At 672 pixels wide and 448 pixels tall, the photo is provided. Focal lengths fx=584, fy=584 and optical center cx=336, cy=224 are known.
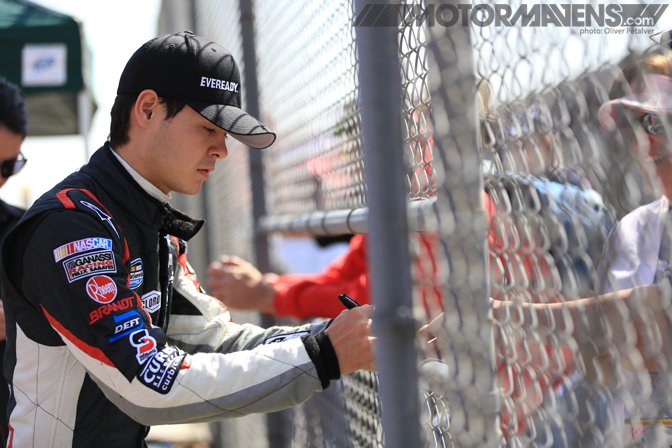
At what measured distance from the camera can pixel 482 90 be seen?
125 centimetres

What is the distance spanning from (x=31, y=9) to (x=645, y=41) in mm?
4443

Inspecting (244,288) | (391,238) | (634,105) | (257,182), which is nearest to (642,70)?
(634,105)

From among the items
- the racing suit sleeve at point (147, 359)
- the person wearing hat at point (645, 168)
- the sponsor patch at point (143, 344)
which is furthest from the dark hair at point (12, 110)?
the person wearing hat at point (645, 168)

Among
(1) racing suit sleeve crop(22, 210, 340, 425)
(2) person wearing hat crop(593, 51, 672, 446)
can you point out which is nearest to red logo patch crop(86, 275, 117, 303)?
(1) racing suit sleeve crop(22, 210, 340, 425)

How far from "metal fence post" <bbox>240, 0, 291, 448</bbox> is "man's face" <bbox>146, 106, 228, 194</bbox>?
60.0 inches

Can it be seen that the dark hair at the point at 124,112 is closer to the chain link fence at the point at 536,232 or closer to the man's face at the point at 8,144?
the chain link fence at the point at 536,232

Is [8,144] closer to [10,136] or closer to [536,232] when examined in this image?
[10,136]

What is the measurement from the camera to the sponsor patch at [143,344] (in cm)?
124

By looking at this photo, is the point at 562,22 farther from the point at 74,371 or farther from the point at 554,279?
the point at 74,371

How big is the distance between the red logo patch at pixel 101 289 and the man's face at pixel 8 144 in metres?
1.53

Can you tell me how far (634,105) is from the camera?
2.80ft

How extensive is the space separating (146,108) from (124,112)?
0.09 meters

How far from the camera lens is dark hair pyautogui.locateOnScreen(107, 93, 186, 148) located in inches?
62.7

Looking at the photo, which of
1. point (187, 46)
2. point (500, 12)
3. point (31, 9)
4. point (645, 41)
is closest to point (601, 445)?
point (645, 41)
